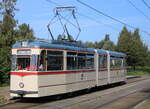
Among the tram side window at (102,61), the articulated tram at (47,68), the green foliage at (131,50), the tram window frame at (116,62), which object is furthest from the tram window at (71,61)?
the green foliage at (131,50)

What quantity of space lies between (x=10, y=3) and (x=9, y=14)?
3.29ft

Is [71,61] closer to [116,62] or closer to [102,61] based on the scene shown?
[102,61]

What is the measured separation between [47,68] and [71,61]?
7.75ft

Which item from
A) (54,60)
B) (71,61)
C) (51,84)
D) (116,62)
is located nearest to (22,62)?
(54,60)

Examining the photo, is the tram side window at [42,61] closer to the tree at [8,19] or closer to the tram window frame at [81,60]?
the tram window frame at [81,60]

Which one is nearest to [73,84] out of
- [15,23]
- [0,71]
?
[0,71]

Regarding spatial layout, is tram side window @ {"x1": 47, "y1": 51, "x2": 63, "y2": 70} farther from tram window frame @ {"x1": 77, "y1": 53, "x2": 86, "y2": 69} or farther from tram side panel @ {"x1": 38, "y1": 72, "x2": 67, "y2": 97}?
tram window frame @ {"x1": 77, "y1": 53, "x2": 86, "y2": 69}

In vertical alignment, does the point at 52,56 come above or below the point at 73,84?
above

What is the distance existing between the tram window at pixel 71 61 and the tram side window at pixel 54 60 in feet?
2.43

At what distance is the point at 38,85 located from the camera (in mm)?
14484

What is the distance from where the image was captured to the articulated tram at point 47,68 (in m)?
14.6

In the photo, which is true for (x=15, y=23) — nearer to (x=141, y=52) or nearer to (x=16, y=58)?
(x=16, y=58)

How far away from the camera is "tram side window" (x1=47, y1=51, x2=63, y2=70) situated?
603 inches

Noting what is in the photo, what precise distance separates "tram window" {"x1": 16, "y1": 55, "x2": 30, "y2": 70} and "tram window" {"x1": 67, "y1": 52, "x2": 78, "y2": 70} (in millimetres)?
2629
